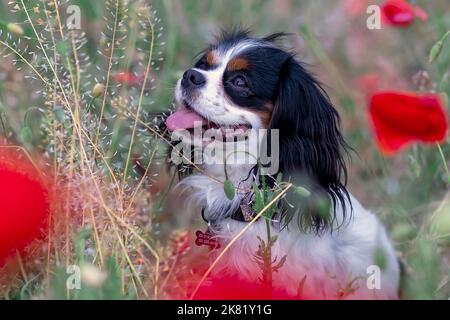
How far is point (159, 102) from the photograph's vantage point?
298 cm

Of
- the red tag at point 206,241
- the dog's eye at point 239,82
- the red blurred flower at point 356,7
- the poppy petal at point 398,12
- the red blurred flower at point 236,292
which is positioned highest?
the red blurred flower at point 356,7

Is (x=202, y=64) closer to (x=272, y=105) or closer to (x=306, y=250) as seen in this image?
(x=272, y=105)

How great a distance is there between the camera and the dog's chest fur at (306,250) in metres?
2.32

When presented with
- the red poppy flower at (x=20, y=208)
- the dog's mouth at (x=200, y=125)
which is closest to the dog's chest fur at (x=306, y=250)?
the dog's mouth at (x=200, y=125)

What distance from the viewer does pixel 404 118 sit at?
1.89 meters

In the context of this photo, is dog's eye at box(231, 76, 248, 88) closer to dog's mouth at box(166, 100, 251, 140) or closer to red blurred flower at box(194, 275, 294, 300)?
dog's mouth at box(166, 100, 251, 140)

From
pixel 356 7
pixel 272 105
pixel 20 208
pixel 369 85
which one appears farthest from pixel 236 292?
pixel 356 7

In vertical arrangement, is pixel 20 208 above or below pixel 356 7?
below

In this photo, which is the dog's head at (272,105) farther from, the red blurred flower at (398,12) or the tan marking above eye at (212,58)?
the red blurred flower at (398,12)

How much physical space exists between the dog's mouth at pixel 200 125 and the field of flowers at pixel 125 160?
71 mm

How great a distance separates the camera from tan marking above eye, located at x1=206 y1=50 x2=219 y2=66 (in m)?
2.45

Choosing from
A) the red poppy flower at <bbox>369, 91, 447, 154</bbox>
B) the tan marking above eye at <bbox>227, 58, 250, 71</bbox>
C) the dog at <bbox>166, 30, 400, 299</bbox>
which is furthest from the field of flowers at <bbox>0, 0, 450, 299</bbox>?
the tan marking above eye at <bbox>227, 58, 250, 71</bbox>

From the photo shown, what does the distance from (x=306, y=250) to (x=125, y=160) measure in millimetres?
568
